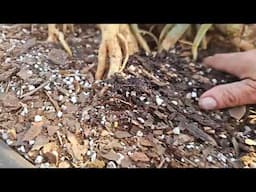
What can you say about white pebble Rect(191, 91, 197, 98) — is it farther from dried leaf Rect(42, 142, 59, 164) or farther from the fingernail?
dried leaf Rect(42, 142, 59, 164)

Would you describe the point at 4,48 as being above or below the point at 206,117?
above

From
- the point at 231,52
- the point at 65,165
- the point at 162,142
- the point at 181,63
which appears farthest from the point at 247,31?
the point at 65,165

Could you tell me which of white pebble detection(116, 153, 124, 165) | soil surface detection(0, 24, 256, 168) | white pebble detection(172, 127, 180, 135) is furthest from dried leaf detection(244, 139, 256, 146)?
white pebble detection(116, 153, 124, 165)

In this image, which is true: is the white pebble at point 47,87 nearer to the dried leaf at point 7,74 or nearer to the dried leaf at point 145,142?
the dried leaf at point 7,74

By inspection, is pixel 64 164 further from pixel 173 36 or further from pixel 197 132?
pixel 173 36

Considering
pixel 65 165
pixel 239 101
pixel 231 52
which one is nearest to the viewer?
pixel 65 165
